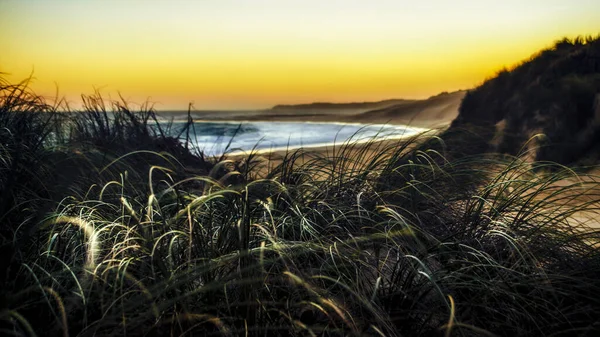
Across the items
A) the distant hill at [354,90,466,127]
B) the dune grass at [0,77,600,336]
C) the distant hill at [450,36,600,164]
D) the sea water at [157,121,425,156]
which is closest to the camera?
the dune grass at [0,77,600,336]

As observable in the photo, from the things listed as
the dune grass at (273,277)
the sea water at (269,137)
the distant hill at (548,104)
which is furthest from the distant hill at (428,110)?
the dune grass at (273,277)

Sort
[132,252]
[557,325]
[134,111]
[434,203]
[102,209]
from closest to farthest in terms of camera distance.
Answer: [557,325] → [132,252] → [102,209] → [434,203] → [134,111]

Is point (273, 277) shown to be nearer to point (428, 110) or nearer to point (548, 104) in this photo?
point (548, 104)

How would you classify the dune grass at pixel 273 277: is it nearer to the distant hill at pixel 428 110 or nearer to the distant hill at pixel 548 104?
the distant hill at pixel 548 104

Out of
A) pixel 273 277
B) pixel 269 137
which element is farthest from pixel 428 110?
pixel 273 277

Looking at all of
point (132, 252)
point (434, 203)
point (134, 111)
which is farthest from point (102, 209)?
point (134, 111)

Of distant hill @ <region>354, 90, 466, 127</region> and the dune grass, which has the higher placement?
the dune grass

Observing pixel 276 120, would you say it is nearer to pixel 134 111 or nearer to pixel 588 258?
pixel 134 111

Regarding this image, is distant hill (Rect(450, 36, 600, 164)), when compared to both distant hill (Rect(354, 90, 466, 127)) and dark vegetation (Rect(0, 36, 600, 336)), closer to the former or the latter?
dark vegetation (Rect(0, 36, 600, 336))

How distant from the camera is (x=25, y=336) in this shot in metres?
1.78

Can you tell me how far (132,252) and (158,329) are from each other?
1.72 feet

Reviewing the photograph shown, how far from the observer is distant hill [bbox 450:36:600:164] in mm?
7458

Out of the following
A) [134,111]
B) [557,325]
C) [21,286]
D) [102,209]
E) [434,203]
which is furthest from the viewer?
[134,111]

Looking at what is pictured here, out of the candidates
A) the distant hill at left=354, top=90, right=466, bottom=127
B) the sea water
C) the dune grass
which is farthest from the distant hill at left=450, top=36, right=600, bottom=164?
the distant hill at left=354, top=90, right=466, bottom=127
